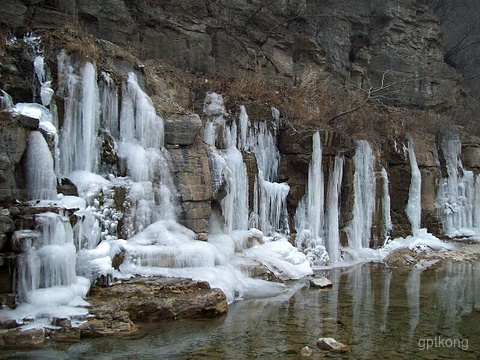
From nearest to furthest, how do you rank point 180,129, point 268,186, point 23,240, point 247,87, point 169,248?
point 23,240, point 169,248, point 180,129, point 268,186, point 247,87

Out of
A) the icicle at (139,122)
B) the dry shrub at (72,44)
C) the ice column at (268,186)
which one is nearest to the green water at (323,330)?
the ice column at (268,186)

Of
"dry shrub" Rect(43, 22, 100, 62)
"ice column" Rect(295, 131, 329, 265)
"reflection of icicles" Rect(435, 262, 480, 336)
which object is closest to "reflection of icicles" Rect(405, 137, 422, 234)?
"reflection of icicles" Rect(435, 262, 480, 336)

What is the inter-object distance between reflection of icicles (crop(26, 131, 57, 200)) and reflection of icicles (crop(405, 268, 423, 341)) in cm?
612

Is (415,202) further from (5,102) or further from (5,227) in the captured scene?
(5,227)

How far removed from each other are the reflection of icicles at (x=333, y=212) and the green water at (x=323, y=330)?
418cm

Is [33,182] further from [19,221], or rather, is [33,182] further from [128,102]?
[128,102]

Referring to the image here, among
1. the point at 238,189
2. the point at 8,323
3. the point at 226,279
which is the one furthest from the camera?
the point at 238,189

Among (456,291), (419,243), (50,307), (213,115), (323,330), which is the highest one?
(213,115)

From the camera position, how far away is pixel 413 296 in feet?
32.4

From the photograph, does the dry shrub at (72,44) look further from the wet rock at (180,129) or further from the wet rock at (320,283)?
the wet rock at (320,283)

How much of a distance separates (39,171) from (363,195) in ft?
38.3

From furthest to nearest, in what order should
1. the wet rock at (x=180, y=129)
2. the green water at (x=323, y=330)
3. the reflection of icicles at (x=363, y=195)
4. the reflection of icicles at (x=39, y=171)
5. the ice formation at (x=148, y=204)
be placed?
the reflection of icicles at (x=363, y=195) → the wet rock at (x=180, y=129) → the reflection of icicles at (x=39, y=171) → the ice formation at (x=148, y=204) → the green water at (x=323, y=330)

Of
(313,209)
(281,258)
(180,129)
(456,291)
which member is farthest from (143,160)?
(456,291)

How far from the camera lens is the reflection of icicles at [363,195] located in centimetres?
1634
